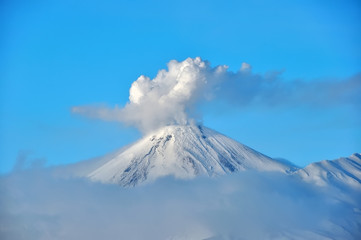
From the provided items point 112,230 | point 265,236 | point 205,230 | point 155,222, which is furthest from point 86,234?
point 265,236

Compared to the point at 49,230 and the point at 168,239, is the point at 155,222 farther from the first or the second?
the point at 49,230

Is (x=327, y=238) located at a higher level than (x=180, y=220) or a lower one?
lower

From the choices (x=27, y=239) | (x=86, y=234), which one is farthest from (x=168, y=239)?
(x=27, y=239)

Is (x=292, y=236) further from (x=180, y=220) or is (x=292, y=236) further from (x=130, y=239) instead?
(x=130, y=239)

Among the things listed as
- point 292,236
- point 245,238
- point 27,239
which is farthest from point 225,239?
point 27,239

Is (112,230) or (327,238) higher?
(112,230)

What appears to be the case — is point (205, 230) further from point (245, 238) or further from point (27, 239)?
point (27, 239)

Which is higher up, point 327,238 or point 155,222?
point 155,222
